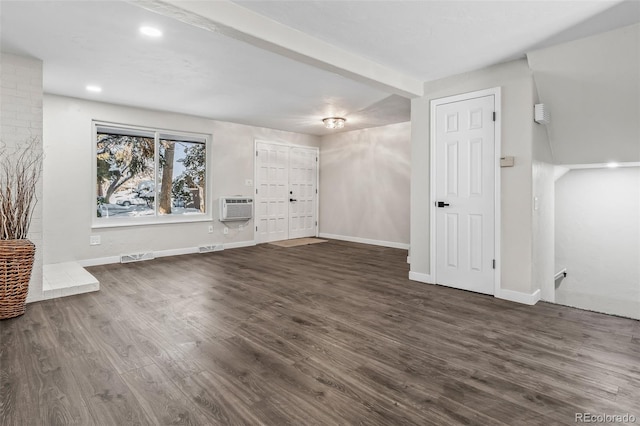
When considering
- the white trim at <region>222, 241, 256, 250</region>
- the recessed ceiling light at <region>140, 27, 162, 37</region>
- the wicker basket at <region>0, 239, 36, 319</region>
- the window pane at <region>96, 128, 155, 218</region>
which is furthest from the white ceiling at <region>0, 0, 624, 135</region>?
the white trim at <region>222, 241, 256, 250</region>

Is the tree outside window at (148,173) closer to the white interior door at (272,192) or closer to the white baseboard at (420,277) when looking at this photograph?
the white interior door at (272,192)

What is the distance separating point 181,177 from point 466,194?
4.91m

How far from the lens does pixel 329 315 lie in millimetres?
3096

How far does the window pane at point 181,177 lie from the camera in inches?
242

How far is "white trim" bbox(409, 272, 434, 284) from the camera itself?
420 cm

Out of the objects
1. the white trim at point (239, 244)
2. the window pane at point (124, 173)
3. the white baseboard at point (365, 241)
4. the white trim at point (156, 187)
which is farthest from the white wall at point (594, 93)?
the window pane at point (124, 173)

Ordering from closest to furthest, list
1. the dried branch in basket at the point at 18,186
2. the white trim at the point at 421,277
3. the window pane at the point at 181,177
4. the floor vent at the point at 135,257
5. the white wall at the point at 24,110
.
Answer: the dried branch in basket at the point at 18,186
the white wall at the point at 24,110
the white trim at the point at 421,277
the floor vent at the point at 135,257
the window pane at the point at 181,177

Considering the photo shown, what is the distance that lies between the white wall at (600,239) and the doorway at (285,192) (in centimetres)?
502

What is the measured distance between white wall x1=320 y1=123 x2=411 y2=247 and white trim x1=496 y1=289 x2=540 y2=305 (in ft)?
10.6

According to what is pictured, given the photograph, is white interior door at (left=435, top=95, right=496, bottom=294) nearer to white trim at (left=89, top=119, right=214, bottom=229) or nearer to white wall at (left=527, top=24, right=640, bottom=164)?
white wall at (left=527, top=24, right=640, bottom=164)

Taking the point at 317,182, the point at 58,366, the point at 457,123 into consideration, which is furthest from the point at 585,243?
the point at 58,366

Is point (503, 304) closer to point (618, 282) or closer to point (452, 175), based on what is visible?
point (452, 175)

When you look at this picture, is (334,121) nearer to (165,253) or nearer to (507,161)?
(507,161)

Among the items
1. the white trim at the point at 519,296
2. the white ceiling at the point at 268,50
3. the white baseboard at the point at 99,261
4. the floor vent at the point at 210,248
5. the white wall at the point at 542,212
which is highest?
the white ceiling at the point at 268,50
